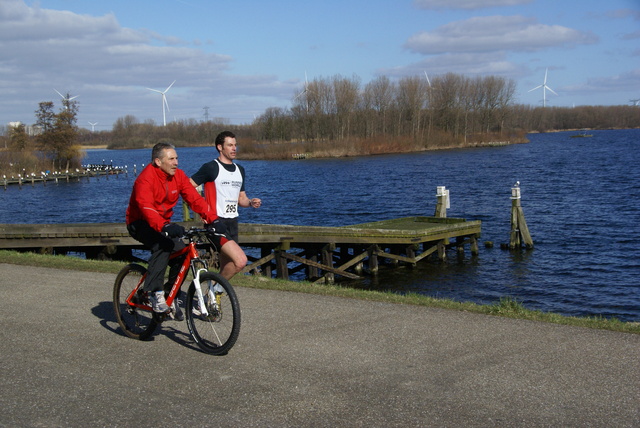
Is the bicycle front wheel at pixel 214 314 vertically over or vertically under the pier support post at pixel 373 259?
over

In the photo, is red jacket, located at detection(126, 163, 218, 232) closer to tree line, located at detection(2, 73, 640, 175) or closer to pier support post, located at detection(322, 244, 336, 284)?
pier support post, located at detection(322, 244, 336, 284)

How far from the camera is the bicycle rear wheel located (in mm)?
7370

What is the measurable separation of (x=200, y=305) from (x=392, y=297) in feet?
12.0

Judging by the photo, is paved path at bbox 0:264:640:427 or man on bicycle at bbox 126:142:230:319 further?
man on bicycle at bbox 126:142:230:319

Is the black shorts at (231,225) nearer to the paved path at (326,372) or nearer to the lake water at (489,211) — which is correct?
the paved path at (326,372)

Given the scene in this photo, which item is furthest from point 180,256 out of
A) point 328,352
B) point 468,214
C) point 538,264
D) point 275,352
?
point 468,214

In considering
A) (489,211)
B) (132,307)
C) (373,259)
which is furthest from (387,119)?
(132,307)

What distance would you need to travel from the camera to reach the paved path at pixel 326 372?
5152mm

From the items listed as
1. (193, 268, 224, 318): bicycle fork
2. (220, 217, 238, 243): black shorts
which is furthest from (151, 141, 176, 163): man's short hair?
(220, 217, 238, 243): black shorts

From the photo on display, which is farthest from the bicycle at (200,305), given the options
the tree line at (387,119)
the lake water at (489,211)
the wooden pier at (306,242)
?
the tree line at (387,119)

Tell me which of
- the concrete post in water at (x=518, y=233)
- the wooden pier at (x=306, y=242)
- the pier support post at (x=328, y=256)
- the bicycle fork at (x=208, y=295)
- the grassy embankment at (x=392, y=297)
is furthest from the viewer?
the concrete post in water at (x=518, y=233)

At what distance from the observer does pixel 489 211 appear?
125ft

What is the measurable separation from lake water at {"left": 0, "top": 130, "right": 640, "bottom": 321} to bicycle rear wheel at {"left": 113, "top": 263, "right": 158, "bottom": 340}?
12590 millimetres

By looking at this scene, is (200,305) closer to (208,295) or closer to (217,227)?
(208,295)
